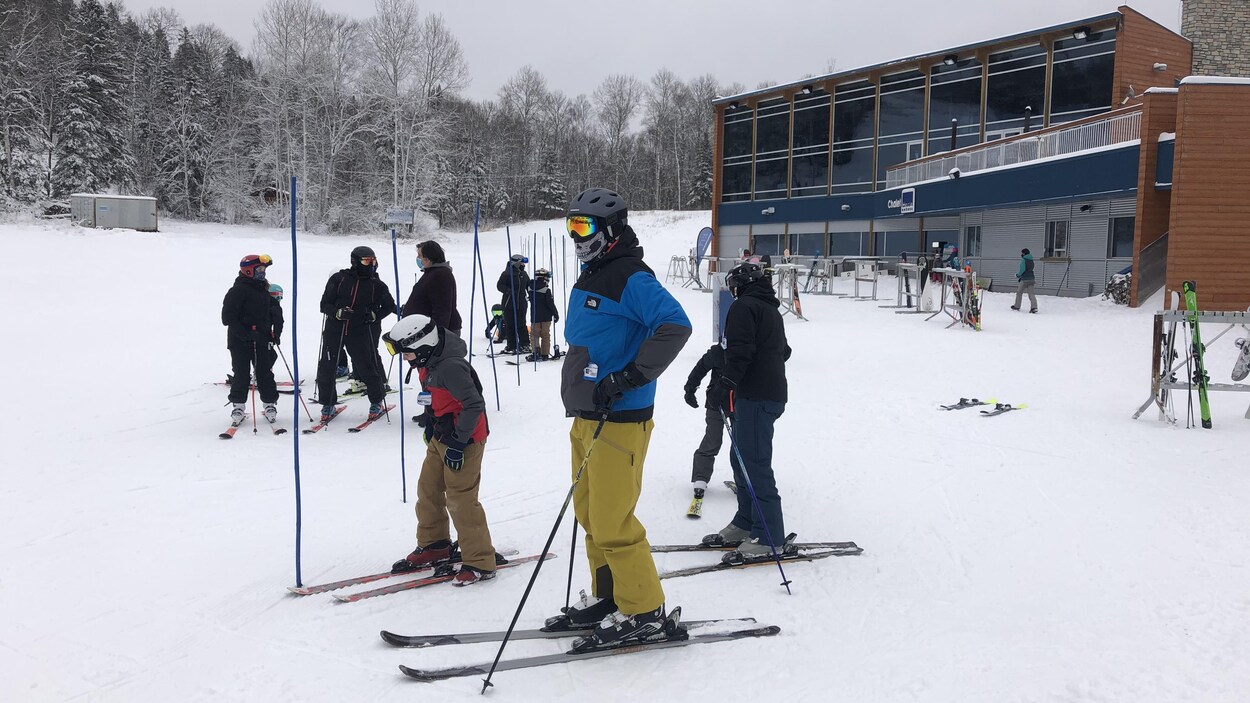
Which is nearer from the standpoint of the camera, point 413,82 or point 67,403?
point 67,403

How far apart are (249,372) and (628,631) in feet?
22.0

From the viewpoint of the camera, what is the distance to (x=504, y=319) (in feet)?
46.4

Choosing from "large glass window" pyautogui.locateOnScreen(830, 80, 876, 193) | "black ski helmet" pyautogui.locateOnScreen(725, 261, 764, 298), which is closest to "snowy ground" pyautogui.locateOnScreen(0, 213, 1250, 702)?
"black ski helmet" pyautogui.locateOnScreen(725, 261, 764, 298)

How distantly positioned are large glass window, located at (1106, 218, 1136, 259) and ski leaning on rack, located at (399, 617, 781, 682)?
22.6 metres

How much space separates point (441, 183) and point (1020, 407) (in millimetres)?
48631

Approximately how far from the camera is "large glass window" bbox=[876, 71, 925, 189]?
32.0 m

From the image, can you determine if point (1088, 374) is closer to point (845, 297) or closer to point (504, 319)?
point (504, 319)

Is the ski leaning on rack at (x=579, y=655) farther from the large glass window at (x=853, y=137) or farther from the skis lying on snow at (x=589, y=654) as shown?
the large glass window at (x=853, y=137)

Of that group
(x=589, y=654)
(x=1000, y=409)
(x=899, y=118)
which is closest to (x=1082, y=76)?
(x=899, y=118)

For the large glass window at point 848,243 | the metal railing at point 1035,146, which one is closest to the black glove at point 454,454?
the metal railing at point 1035,146

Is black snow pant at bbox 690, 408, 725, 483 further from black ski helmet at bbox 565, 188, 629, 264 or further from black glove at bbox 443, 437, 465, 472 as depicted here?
black ski helmet at bbox 565, 188, 629, 264

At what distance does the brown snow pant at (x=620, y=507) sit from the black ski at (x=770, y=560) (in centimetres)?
94

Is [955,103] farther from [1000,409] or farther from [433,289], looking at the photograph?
[433,289]

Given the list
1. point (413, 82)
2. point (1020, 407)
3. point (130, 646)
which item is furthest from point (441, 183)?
point (130, 646)
